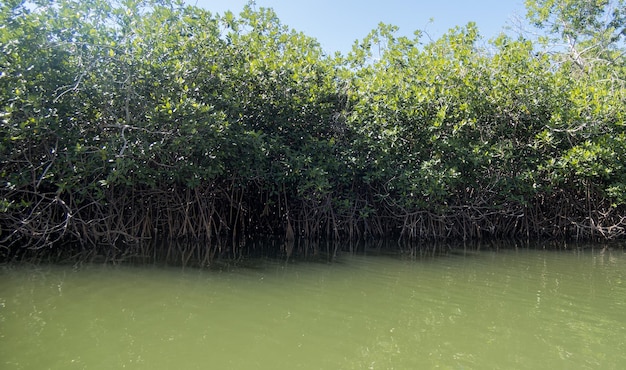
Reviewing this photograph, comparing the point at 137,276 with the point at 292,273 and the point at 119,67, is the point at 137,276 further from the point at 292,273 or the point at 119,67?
the point at 119,67

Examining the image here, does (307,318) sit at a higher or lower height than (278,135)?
lower

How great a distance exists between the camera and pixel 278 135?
7.98 m

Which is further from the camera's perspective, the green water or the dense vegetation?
the dense vegetation

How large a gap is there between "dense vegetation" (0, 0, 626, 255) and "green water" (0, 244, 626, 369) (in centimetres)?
184

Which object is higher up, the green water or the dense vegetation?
the dense vegetation

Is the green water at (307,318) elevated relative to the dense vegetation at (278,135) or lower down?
lower down

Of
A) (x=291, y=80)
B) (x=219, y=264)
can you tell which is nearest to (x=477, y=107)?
(x=291, y=80)

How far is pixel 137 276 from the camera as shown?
15.5ft

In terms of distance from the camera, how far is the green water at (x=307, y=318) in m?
2.69

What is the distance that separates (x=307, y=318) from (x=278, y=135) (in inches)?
196

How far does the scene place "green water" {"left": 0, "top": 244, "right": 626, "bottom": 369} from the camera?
2686mm

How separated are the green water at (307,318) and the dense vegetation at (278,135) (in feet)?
6.03

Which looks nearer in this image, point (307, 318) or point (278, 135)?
point (307, 318)

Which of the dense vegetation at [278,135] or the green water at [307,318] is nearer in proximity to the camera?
the green water at [307,318]
